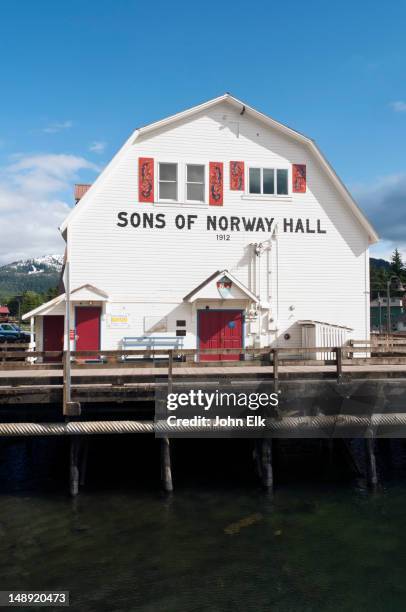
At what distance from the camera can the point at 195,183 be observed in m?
18.1

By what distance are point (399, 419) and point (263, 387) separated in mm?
3435

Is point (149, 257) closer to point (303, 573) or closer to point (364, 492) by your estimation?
point (364, 492)

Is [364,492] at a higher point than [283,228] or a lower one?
lower

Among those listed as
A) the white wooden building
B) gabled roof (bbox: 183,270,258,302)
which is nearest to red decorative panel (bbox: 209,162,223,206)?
the white wooden building

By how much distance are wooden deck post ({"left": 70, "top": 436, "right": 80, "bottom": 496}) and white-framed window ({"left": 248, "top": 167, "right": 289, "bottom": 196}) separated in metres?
11.9

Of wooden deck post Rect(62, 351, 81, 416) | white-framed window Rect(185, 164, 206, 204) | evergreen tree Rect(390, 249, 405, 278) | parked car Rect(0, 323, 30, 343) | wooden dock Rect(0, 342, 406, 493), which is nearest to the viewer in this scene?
wooden deck post Rect(62, 351, 81, 416)

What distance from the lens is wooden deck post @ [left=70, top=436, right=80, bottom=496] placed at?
10.6 metres

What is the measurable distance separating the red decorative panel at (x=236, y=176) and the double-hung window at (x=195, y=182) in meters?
1.15

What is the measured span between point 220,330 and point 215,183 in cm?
578

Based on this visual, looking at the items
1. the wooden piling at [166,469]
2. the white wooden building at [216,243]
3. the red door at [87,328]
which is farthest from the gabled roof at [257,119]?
the wooden piling at [166,469]

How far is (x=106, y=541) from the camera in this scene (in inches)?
335

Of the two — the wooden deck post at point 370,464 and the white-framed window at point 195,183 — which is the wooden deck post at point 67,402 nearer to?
the wooden deck post at point 370,464

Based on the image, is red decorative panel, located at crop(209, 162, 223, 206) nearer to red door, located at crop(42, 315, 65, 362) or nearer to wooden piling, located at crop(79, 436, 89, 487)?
red door, located at crop(42, 315, 65, 362)

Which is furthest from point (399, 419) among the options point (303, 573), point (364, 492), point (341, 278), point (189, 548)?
point (341, 278)
